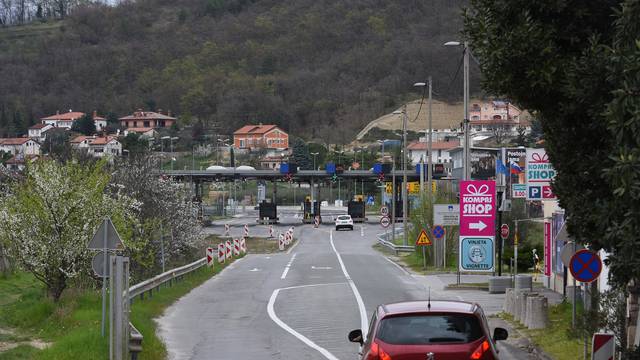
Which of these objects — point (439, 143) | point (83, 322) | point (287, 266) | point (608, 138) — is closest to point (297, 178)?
point (439, 143)

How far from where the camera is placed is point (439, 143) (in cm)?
14625

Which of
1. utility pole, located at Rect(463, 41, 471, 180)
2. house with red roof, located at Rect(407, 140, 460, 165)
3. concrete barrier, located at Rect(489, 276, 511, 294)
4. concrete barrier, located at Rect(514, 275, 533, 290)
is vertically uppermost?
house with red roof, located at Rect(407, 140, 460, 165)

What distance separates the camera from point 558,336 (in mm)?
20172

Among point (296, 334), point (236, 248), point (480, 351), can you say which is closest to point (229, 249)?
point (236, 248)

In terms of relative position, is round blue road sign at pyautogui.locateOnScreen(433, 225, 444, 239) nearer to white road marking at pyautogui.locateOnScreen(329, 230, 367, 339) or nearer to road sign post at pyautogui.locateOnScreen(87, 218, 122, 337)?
white road marking at pyautogui.locateOnScreen(329, 230, 367, 339)

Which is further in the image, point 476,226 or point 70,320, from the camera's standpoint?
point 476,226

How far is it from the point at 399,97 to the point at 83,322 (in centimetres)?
16423

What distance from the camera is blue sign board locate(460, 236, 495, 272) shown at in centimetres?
3334

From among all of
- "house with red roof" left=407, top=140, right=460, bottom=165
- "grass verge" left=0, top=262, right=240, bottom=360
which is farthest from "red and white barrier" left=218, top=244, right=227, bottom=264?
"house with red roof" left=407, top=140, right=460, bottom=165

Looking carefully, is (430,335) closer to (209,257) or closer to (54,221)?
(54,221)

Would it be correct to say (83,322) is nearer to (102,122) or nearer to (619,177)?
(619,177)

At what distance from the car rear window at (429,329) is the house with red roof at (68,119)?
504 feet

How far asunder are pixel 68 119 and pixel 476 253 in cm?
14641

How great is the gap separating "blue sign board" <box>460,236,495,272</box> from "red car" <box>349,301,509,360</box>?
2103 centimetres
